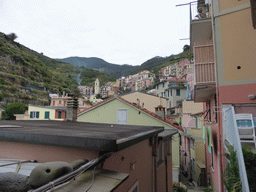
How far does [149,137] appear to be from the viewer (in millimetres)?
4465

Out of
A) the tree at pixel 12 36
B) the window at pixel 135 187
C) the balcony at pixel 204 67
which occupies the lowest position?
the window at pixel 135 187

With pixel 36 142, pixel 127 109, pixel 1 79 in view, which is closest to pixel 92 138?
pixel 36 142

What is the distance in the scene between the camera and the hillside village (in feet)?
7.06

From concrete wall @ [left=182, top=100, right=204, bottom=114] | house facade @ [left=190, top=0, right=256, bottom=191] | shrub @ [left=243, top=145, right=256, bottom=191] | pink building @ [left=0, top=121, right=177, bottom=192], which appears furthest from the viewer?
concrete wall @ [left=182, top=100, right=204, bottom=114]

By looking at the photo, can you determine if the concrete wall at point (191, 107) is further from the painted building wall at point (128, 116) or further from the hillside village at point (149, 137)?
the painted building wall at point (128, 116)

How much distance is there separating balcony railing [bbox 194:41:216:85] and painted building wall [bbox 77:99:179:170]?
21.6 ft

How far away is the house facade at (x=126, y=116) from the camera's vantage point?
13.8m

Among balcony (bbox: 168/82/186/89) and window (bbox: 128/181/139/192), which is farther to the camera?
balcony (bbox: 168/82/186/89)

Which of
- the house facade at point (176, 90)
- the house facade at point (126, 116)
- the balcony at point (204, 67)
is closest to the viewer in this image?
the balcony at point (204, 67)

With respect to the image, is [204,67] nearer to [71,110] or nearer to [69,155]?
[71,110]

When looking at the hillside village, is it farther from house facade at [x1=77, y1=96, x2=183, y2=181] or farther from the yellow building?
the yellow building

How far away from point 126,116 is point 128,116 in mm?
172

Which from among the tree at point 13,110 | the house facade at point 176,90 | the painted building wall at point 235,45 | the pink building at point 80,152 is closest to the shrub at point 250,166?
the pink building at point 80,152

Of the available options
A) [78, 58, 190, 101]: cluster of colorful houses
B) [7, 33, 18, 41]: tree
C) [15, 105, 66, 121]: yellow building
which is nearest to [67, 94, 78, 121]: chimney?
[15, 105, 66, 121]: yellow building
